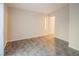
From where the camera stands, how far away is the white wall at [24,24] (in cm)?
579

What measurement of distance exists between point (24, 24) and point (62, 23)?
2.08 meters

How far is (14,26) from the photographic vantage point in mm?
5941

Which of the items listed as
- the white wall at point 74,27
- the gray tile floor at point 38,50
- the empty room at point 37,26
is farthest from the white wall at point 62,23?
the white wall at point 74,27

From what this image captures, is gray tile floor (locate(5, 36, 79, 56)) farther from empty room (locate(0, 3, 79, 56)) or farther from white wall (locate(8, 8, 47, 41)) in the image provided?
white wall (locate(8, 8, 47, 41))

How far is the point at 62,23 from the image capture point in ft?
20.3

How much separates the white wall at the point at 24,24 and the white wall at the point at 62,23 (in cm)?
115

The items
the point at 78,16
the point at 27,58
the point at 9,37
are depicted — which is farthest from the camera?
the point at 9,37

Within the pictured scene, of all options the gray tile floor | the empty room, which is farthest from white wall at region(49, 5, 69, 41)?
the gray tile floor

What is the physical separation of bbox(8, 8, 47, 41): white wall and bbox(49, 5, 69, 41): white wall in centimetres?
A: 115

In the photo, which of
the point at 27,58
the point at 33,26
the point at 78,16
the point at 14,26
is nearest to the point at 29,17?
the point at 33,26

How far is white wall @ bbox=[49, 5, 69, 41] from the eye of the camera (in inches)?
226

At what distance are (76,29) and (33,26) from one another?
10.5 feet

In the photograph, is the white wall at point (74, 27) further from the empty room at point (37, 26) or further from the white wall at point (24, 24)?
the white wall at point (24, 24)

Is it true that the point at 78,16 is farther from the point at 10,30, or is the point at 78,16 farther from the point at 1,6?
the point at 10,30
